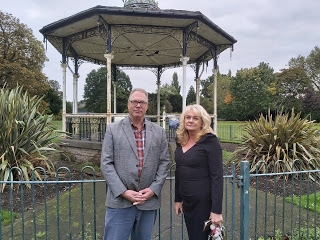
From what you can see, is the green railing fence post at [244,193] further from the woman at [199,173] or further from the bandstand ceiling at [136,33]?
the bandstand ceiling at [136,33]

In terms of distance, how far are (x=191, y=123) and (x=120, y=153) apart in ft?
2.21

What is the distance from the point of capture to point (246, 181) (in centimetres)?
278

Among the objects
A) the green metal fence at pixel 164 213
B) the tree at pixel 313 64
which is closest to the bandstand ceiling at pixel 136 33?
the green metal fence at pixel 164 213

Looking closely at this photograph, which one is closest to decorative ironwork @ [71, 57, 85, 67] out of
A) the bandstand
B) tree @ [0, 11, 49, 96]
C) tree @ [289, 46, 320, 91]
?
the bandstand

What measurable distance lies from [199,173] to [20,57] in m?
30.1

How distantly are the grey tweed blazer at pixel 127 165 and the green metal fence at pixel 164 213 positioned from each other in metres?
0.48

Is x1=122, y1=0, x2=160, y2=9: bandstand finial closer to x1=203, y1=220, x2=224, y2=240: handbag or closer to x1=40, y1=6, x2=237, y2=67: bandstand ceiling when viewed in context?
x1=40, y1=6, x2=237, y2=67: bandstand ceiling

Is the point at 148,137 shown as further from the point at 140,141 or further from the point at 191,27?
the point at 191,27

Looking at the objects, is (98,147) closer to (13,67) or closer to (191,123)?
(191,123)

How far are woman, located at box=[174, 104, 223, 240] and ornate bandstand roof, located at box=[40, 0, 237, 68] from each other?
21.0ft

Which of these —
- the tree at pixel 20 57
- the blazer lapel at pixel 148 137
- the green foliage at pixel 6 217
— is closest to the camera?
the blazer lapel at pixel 148 137

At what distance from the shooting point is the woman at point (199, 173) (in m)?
2.25

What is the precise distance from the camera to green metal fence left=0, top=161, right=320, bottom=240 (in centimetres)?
283

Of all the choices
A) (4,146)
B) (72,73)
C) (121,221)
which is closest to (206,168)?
(121,221)
